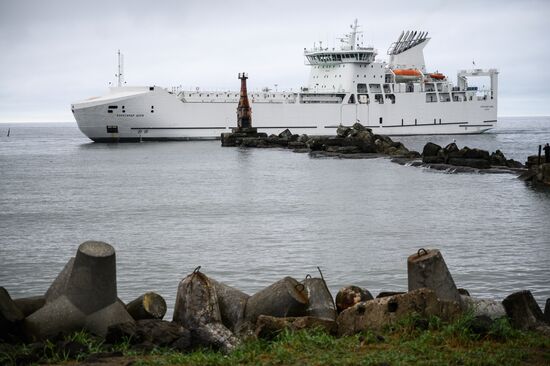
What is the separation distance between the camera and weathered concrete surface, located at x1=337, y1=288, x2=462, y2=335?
294 inches

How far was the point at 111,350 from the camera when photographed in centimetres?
701

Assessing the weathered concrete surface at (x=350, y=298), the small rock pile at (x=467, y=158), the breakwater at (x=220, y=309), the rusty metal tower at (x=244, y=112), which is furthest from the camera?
the rusty metal tower at (x=244, y=112)

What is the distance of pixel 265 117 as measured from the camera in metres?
70.8

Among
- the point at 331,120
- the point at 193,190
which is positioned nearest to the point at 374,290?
the point at 193,190

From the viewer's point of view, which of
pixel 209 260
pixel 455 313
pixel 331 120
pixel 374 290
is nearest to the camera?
pixel 455 313

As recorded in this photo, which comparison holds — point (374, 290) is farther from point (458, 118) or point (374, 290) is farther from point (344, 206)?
point (458, 118)

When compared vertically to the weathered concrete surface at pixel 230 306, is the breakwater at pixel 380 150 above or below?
above

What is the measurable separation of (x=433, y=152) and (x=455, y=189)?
11.5 meters

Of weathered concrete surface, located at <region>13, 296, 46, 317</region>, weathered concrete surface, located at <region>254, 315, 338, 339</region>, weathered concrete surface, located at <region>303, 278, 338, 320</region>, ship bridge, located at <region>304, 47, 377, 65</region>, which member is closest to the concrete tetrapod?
weathered concrete surface, located at <region>13, 296, 46, 317</region>

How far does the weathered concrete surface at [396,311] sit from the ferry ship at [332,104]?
187ft

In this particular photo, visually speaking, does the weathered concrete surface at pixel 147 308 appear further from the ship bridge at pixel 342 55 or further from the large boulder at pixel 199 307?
the ship bridge at pixel 342 55

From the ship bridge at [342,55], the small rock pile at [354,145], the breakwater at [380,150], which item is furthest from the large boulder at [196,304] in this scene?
the ship bridge at [342,55]

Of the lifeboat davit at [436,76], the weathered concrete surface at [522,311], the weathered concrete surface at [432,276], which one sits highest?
the lifeboat davit at [436,76]

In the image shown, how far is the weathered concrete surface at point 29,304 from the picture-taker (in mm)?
8141
